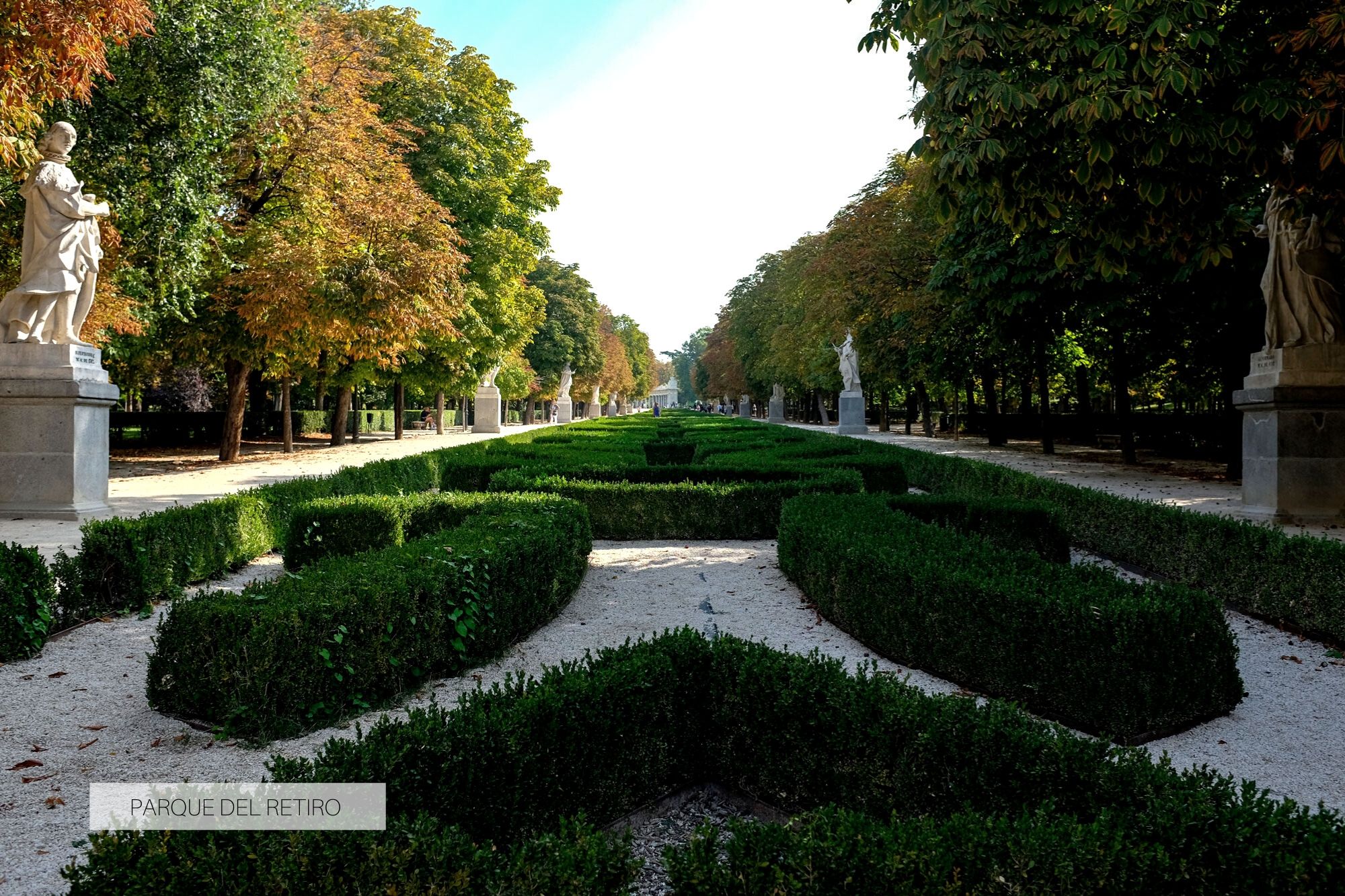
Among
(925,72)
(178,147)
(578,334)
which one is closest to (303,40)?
(178,147)

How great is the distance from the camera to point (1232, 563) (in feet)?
21.7

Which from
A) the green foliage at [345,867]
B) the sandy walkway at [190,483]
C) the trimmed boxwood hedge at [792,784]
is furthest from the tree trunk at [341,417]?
the green foliage at [345,867]

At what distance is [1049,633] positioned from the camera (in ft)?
14.1

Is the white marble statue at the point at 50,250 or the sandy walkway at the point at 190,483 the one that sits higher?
the white marble statue at the point at 50,250

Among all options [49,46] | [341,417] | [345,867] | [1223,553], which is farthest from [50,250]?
[341,417]

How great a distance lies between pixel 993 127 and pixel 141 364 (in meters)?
23.7

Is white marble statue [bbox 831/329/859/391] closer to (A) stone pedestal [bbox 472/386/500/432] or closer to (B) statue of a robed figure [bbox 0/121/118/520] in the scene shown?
(A) stone pedestal [bbox 472/386/500/432]

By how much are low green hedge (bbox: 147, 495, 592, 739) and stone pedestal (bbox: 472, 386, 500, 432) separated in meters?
30.2

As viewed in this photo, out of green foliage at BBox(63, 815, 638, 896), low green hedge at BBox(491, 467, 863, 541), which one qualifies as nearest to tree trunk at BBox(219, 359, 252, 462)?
low green hedge at BBox(491, 467, 863, 541)

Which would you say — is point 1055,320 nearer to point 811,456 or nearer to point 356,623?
point 811,456

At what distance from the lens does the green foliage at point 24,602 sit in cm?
502

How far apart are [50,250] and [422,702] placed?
9.21 meters

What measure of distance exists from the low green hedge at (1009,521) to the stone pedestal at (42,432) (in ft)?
33.2

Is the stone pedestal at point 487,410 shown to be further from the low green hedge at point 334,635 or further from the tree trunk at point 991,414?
the low green hedge at point 334,635
